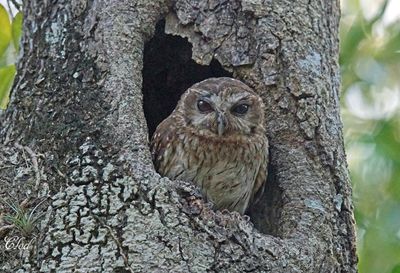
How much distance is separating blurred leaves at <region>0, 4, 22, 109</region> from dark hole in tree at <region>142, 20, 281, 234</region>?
0.75 metres

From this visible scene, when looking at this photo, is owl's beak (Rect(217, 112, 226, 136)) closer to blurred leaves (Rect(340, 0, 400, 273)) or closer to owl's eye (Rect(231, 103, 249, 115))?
owl's eye (Rect(231, 103, 249, 115))

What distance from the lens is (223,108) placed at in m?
4.27

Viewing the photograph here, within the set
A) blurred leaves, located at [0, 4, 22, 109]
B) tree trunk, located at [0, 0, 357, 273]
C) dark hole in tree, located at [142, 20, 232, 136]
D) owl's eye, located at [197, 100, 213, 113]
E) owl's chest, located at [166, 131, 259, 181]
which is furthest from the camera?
dark hole in tree, located at [142, 20, 232, 136]

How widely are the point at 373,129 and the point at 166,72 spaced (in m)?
1.31

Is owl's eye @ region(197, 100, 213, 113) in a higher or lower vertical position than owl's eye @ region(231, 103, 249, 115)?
lower

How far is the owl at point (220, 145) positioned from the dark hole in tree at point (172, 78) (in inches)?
5.9

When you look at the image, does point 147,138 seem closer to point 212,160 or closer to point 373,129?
point 212,160

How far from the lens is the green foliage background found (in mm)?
4402

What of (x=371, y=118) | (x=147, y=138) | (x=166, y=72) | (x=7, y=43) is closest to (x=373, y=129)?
(x=371, y=118)

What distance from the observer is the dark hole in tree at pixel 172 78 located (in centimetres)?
441

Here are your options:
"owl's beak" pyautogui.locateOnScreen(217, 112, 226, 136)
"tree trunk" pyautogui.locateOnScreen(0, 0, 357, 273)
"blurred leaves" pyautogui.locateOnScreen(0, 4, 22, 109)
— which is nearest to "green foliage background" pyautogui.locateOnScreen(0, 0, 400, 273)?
"blurred leaves" pyautogui.locateOnScreen(0, 4, 22, 109)

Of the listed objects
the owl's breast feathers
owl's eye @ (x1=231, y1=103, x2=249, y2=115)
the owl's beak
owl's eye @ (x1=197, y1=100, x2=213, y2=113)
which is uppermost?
owl's eye @ (x1=231, y1=103, x2=249, y2=115)

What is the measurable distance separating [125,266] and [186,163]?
1033 millimetres

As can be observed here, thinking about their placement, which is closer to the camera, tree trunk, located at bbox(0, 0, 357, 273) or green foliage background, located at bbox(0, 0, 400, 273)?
tree trunk, located at bbox(0, 0, 357, 273)
